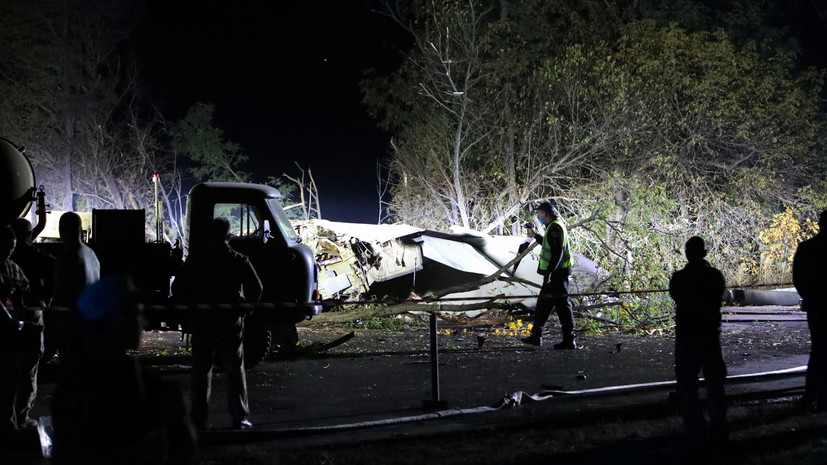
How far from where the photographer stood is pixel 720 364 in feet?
19.0

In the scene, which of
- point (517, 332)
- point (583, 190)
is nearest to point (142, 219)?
point (517, 332)

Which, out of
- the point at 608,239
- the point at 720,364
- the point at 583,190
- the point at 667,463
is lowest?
the point at 667,463

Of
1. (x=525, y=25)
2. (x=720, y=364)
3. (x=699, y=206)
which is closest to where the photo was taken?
(x=720, y=364)

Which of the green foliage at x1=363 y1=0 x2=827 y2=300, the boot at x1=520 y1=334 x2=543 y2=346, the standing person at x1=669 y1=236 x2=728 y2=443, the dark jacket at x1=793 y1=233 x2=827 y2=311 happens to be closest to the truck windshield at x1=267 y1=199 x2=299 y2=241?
the boot at x1=520 y1=334 x2=543 y2=346

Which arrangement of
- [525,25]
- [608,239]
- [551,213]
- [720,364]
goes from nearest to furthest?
[720,364] → [551,213] → [608,239] → [525,25]

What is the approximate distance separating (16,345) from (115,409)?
3.79 meters

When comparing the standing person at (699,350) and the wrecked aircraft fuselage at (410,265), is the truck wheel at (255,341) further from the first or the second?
the standing person at (699,350)

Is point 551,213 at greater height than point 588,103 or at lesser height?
lesser

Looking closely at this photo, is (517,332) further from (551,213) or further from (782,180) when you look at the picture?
(782,180)

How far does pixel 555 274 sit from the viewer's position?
432 inches

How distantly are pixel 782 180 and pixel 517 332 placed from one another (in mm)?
14648

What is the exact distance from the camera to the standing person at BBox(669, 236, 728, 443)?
5.66 m

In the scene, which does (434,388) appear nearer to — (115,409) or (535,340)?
(535,340)

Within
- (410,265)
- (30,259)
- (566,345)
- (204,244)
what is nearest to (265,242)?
(204,244)
